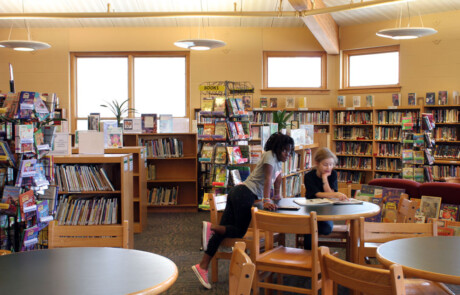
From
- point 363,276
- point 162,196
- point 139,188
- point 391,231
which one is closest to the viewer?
point 363,276

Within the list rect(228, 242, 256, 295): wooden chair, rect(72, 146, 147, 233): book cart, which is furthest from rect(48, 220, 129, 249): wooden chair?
rect(72, 146, 147, 233): book cart


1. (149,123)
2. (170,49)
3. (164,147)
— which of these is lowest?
(164,147)

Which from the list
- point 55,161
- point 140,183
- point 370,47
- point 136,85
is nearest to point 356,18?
point 370,47

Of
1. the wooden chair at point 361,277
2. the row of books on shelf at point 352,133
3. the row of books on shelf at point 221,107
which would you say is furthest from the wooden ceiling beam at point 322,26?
the wooden chair at point 361,277

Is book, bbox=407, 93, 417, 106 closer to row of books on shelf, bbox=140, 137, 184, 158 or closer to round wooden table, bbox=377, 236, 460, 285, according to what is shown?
row of books on shelf, bbox=140, 137, 184, 158

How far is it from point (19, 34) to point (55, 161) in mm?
8033

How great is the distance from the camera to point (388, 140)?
10531 mm

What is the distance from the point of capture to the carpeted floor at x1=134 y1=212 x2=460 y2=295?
14.4 ft

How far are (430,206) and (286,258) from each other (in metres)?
2.26

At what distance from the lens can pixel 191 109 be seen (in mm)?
11680

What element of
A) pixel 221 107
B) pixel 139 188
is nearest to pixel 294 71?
pixel 221 107

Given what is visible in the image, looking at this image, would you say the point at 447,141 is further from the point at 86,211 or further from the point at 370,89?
the point at 86,211

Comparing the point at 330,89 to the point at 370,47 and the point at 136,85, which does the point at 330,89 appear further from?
the point at 136,85

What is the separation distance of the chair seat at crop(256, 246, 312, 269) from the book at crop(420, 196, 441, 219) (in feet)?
6.50
